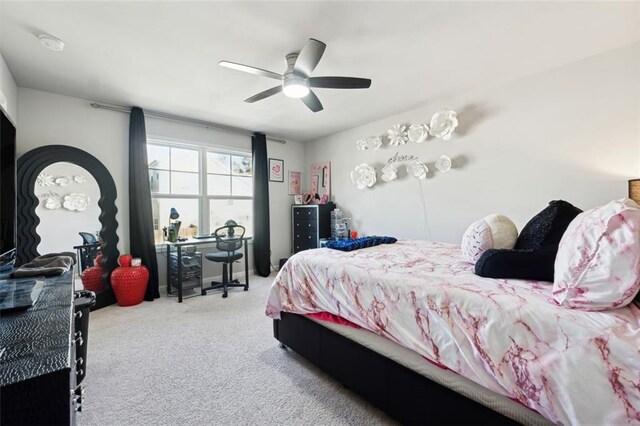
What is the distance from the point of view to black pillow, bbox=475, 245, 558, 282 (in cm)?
133

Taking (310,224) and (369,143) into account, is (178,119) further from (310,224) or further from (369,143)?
(369,143)

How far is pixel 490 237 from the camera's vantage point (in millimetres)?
1636

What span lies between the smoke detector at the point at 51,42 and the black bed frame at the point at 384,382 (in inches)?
107

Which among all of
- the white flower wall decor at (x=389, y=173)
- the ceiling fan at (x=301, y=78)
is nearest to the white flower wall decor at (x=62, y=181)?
the ceiling fan at (x=301, y=78)

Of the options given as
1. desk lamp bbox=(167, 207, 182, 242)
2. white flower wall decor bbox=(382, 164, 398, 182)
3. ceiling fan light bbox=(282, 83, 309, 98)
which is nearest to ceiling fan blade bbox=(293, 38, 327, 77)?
ceiling fan light bbox=(282, 83, 309, 98)

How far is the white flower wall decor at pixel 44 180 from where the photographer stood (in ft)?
9.25

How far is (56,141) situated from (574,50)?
516 centimetres

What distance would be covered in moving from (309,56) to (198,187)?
2.97 meters

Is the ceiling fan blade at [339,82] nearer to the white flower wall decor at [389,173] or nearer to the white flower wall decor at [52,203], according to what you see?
the white flower wall decor at [389,173]

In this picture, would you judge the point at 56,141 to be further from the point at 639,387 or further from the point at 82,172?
the point at 639,387

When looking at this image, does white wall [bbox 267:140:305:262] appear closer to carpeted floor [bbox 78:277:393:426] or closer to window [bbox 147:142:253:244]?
window [bbox 147:142:253:244]

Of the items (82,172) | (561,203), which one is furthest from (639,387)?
(82,172)

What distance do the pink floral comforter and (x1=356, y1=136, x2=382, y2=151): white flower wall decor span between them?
2491 millimetres

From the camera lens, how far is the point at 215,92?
3.00m
